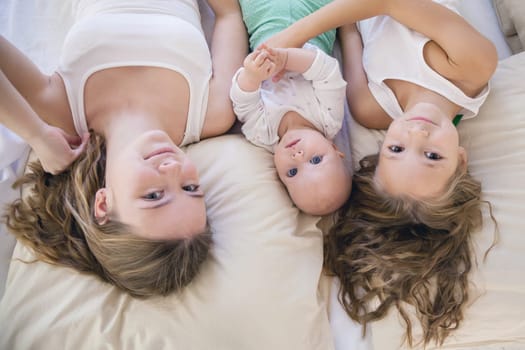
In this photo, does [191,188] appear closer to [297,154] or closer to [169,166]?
[169,166]

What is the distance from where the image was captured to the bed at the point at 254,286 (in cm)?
86

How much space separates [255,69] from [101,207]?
454 mm

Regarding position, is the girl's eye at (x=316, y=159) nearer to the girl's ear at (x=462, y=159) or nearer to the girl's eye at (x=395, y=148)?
the girl's eye at (x=395, y=148)

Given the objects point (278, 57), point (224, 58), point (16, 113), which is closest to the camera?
point (16, 113)

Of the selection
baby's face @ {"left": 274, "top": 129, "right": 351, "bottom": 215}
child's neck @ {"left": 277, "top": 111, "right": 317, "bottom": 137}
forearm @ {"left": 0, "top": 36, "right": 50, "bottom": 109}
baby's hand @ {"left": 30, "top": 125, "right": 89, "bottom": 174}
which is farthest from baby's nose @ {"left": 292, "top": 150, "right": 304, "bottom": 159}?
forearm @ {"left": 0, "top": 36, "right": 50, "bottom": 109}

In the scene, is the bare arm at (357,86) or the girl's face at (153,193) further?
the bare arm at (357,86)

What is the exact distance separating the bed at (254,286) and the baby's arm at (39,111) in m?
0.12

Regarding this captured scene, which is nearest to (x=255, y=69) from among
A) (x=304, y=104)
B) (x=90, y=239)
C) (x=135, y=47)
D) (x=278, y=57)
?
(x=278, y=57)

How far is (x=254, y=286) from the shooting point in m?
0.91

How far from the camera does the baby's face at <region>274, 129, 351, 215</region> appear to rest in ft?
3.27

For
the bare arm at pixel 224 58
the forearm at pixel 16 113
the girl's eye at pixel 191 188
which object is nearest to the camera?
the forearm at pixel 16 113

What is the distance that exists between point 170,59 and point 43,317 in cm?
63

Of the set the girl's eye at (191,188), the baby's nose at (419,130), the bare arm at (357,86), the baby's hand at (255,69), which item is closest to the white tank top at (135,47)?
the baby's hand at (255,69)

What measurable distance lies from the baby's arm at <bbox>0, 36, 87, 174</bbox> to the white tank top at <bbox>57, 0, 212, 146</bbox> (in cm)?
3
